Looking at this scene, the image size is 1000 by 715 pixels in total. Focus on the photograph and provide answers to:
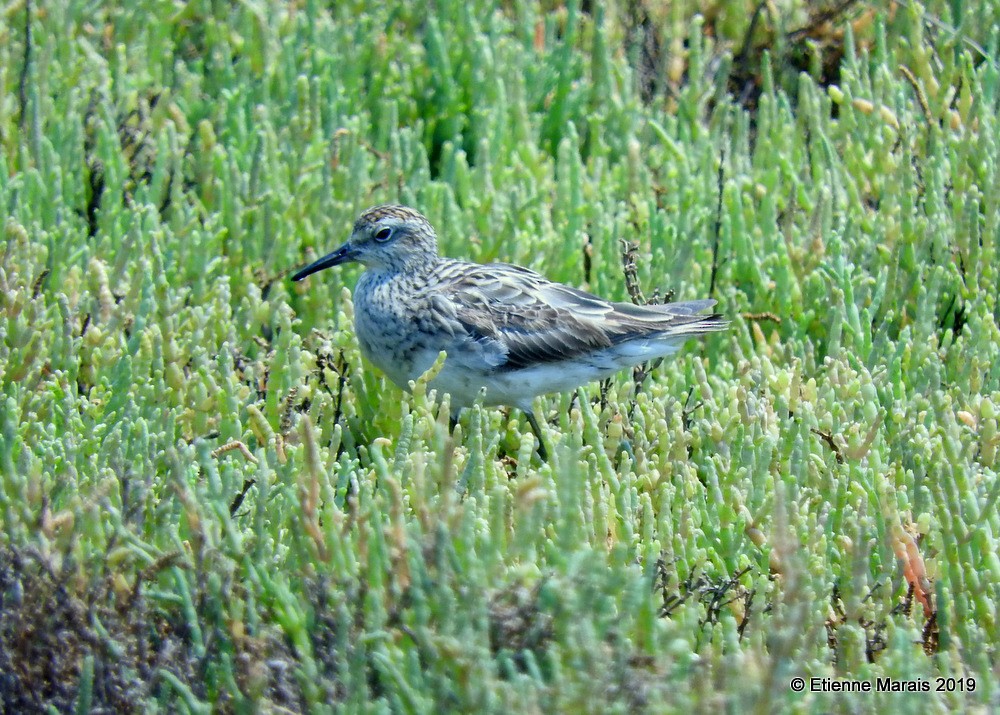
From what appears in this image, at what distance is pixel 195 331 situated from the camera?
5453mm

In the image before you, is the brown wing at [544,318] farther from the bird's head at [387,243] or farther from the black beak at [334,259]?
the black beak at [334,259]

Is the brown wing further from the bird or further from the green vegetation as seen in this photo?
the green vegetation

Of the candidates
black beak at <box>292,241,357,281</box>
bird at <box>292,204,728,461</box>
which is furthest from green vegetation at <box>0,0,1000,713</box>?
black beak at <box>292,241,357,281</box>

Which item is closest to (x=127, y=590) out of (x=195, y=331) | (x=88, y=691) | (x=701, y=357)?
(x=88, y=691)

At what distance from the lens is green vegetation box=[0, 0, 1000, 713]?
3166mm

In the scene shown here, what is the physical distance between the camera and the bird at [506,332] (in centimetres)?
Result: 525

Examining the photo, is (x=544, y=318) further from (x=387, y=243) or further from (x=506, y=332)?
(x=387, y=243)

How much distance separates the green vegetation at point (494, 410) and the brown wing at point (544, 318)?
0.26 metres

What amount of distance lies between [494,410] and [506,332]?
0.34 m

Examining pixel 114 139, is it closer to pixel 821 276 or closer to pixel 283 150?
pixel 283 150

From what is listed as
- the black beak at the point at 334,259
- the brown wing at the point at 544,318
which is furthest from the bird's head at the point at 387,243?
the brown wing at the point at 544,318

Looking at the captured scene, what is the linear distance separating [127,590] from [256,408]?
1564 mm

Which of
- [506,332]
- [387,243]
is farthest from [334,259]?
[506,332]

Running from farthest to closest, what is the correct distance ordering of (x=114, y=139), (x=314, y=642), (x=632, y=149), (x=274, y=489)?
(x=632, y=149), (x=114, y=139), (x=274, y=489), (x=314, y=642)
